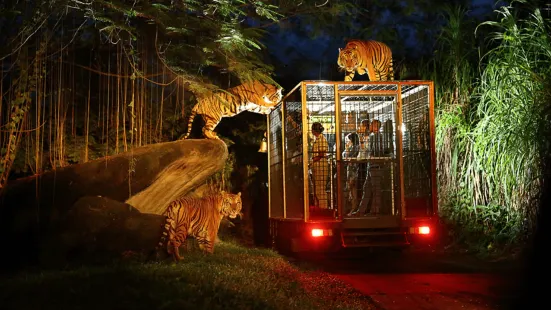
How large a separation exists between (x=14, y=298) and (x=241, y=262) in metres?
3.54

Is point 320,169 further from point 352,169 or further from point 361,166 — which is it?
point 361,166

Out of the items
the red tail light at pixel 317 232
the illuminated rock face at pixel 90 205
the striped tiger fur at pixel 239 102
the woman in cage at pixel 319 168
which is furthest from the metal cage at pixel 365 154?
the illuminated rock face at pixel 90 205

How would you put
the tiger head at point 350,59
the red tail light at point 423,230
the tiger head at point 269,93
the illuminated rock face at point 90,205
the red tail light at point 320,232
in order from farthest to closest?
1. the tiger head at point 269,93
2. the tiger head at point 350,59
3. the red tail light at point 423,230
4. the red tail light at point 320,232
5. the illuminated rock face at point 90,205

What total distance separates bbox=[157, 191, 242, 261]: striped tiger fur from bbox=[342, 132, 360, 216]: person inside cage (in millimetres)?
1704

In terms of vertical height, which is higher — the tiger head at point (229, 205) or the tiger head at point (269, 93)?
the tiger head at point (269, 93)

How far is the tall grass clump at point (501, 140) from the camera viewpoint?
9.59m

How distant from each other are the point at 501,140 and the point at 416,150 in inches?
63.9

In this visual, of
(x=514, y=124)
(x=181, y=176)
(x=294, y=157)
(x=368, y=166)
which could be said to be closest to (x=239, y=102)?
(x=294, y=157)

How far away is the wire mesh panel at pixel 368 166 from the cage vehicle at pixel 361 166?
0.05 ft

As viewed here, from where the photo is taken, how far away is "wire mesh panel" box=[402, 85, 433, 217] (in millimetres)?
9422

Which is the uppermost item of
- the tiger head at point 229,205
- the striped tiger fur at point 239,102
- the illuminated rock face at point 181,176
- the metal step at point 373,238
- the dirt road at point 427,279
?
the striped tiger fur at point 239,102

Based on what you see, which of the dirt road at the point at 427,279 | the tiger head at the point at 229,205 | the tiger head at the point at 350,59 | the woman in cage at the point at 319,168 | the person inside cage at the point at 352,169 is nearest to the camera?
the dirt road at the point at 427,279

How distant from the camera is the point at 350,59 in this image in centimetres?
1026

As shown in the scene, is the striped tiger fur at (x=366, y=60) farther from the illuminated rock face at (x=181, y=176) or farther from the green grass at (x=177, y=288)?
the green grass at (x=177, y=288)
